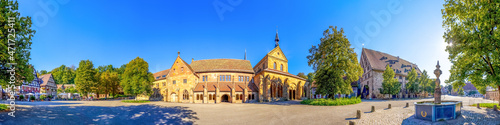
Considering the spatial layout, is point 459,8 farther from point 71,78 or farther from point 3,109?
point 71,78

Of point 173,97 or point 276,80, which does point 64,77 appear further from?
point 276,80

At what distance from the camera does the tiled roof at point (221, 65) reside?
40.4m

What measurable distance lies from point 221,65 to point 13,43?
29.9 m

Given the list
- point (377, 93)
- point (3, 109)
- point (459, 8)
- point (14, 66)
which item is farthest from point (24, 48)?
point (377, 93)

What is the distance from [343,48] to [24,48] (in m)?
33.6

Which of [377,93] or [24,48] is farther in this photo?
[377,93]

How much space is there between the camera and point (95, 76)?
4859 cm

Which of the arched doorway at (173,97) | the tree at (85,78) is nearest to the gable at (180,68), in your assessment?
the arched doorway at (173,97)

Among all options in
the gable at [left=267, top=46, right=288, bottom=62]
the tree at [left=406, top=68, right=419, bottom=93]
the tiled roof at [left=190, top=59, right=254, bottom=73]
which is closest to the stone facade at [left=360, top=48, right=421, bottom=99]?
the tree at [left=406, top=68, right=419, bottom=93]

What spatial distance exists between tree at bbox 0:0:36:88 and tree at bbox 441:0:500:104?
32189 millimetres

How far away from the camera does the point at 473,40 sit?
14.0 m

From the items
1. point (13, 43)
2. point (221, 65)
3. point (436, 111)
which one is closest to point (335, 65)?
point (436, 111)

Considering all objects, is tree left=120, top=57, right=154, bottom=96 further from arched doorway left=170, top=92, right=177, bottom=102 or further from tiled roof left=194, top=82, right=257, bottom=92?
→ tiled roof left=194, top=82, right=257, bottom=92

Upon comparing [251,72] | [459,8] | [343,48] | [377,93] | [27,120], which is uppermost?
[459,8]
